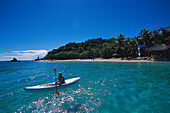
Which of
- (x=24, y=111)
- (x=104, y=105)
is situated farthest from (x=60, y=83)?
(x=104, y=105)

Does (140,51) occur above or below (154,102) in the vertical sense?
above

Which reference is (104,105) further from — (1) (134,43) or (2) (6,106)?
(1) (134,43)

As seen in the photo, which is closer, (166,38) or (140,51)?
(166,38)

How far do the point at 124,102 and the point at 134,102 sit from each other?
25.2 inches

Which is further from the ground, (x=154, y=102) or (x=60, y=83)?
(x=60, y=83)

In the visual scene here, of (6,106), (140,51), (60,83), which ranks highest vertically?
(140,51)

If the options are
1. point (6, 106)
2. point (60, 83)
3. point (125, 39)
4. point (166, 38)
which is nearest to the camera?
point (6, 106)

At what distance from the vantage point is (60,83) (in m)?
8.88

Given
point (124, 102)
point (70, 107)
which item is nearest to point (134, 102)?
point (124, 102)

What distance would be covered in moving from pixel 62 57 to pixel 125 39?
66.4 m

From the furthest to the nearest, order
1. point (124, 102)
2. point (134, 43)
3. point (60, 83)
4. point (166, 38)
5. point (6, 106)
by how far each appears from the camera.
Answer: point (134, 43), point (166, 38), point (60, 83), point (6, 106), point (124, 102)

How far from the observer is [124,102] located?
227 inches

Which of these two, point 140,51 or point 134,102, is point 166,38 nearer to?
point 140,51

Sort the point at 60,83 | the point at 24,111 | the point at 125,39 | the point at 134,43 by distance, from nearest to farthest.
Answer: the point at 24,111
the point at 60,83
the point at 134,43
the point at 125,39
